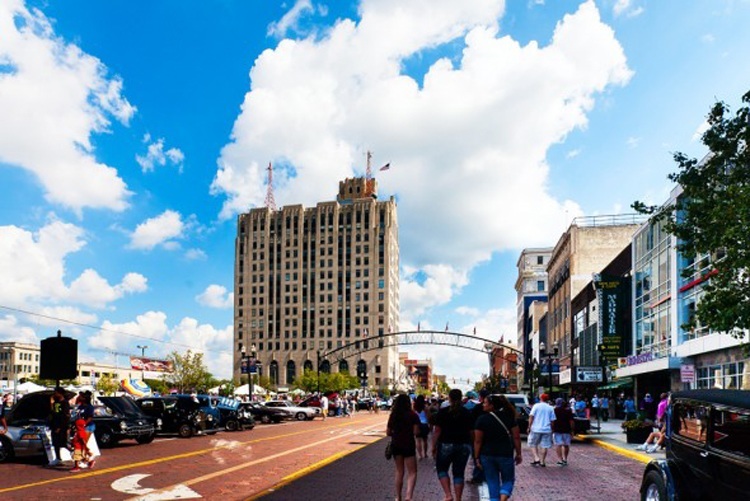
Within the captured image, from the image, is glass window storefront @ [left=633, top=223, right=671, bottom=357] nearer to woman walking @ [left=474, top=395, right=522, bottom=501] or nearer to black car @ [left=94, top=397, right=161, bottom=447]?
black car @ [left=94, top=397, right=161, bottom=447]

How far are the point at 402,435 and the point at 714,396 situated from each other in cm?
453

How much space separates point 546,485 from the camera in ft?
47.7

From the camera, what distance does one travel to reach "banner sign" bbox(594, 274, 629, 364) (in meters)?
50.9

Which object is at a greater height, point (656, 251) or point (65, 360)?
point (656, 251)

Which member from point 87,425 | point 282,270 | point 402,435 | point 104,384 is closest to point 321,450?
point 87,425

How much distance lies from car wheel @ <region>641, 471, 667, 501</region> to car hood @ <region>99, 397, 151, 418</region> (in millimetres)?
19648

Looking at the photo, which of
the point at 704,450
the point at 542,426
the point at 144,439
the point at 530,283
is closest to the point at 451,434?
the point at 704,450

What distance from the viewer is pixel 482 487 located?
1377 cm

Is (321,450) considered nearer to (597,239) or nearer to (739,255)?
(739,255)

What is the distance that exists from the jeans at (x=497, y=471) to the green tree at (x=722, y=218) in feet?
30.9

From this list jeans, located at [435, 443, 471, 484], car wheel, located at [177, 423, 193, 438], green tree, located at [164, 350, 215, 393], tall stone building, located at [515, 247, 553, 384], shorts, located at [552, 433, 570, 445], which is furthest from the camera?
tall stone building, located at [515, 247, 553, 384]

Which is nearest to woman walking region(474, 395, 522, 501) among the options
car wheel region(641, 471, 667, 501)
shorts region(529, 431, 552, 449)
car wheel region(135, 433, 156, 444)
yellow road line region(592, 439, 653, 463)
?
car wheel region(641, 471, 667, 501)

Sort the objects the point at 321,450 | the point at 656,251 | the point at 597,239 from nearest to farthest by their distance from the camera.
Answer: the point at 321,450 < the point at 656,251 < the point at 597,239

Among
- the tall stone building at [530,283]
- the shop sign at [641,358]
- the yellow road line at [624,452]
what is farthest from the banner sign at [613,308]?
the tall stone building at [530,283]
